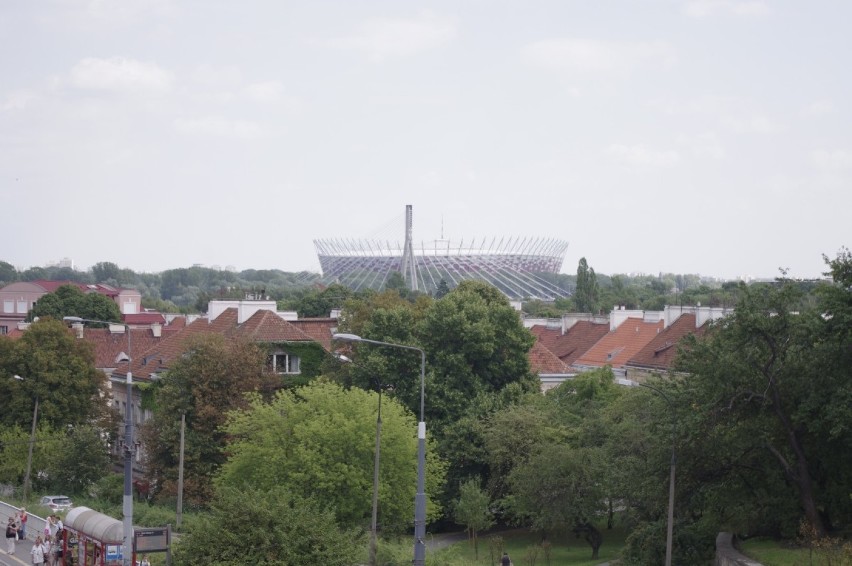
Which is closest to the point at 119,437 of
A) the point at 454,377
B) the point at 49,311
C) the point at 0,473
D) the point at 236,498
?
the point at 0,473

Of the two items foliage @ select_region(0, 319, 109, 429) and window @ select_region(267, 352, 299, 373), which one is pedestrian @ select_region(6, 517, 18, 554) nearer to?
window @ select_region(267, 352, 299, 373)

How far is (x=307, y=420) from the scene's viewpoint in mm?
41375

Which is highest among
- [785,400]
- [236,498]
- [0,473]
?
[785,400]

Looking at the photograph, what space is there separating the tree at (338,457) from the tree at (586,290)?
115 meters

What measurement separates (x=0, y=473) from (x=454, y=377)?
23061 millimetres

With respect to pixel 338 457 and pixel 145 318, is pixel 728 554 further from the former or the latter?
pixel 145 318

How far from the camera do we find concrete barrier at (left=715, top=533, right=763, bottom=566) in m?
29.7

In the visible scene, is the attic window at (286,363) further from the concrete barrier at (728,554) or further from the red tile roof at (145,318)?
the red tile roof at (145,318)

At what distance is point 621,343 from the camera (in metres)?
80.8

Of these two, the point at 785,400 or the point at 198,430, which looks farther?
the point at 198,430

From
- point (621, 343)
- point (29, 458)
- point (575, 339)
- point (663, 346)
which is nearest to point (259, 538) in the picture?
point (29, 458)

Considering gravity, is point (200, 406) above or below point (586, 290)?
below

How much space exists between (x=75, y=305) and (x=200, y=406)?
70211mm

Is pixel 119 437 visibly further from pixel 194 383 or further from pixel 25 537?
pixel 25 537
